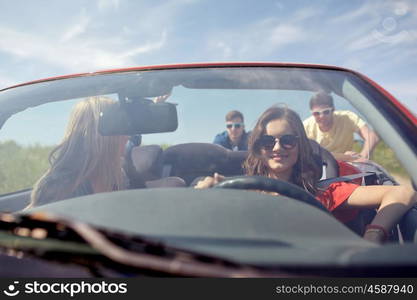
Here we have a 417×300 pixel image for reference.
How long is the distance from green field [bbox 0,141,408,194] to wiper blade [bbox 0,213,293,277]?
733 mm

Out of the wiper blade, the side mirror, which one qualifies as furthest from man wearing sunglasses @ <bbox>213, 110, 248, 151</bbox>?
the wiper blade

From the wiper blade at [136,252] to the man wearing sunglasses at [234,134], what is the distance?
3.09 ft

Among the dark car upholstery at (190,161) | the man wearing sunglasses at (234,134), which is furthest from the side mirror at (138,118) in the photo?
the man wearing sunglasses at (234,134)

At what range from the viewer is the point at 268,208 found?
1.15 metres

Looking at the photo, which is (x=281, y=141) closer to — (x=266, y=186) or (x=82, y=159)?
(x=266, y=186)

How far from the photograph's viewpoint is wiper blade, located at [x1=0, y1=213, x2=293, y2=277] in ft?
2.75

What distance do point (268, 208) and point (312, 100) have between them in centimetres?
74

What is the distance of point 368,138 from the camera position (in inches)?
61.0

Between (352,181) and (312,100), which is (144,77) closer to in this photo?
(312,100)

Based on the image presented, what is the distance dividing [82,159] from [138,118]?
0.32m

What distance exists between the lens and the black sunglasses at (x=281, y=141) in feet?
5.67

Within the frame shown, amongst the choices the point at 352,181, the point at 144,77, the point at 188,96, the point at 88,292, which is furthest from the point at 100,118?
the point at 352,181

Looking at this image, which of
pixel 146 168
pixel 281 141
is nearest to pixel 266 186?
pixel 281 141

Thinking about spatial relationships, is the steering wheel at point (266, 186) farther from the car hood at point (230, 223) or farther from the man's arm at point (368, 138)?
the man's arm at point (368, 138)
